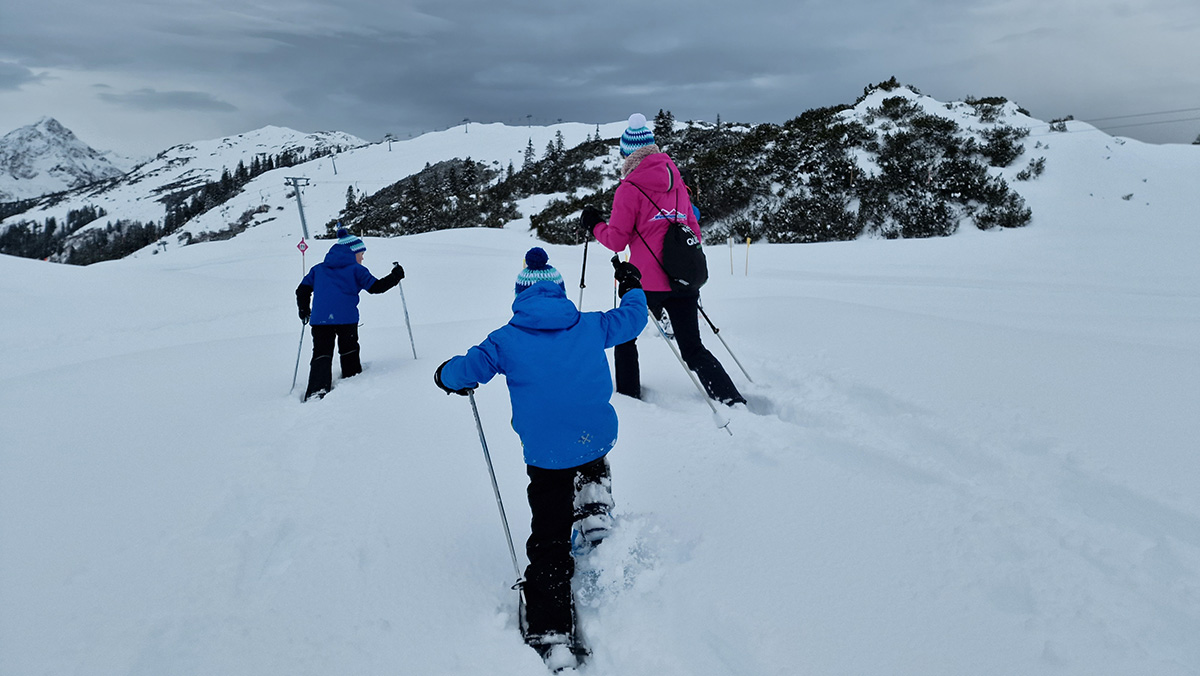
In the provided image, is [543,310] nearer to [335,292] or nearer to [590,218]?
[590,218]

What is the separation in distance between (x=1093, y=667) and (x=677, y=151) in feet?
101

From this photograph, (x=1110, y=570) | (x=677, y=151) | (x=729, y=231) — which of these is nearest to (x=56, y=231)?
(x=677, y=151)

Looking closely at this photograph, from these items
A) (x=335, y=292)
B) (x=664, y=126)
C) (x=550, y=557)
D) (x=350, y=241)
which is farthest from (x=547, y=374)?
(x=664, y=126)

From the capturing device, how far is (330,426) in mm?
4949

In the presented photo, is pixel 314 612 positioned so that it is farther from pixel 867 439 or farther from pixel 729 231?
pixel 729 231

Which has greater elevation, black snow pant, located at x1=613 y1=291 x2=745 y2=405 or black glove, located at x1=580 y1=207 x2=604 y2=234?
black glove, located at x1=580 y1=207 x2=604 y2=234

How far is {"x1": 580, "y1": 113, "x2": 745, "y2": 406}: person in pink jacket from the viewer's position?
14.6 ft

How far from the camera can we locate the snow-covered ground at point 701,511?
90.7 inches

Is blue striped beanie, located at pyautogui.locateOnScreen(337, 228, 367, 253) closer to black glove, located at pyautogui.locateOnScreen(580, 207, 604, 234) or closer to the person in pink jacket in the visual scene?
black glove, located at pyautogui.locateOnScreen(580, 207, 604, 234)

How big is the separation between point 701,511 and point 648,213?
228cm

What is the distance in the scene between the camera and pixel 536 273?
113 inches

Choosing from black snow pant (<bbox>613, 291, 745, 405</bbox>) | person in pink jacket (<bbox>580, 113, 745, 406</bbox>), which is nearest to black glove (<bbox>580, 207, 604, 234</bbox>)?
person in pink jacket (<bbox>580, 113, 745, 406</bbox>)

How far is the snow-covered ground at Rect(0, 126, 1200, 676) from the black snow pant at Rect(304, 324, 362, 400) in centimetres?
19

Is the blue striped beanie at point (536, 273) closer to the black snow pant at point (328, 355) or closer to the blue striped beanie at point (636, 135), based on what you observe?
the blue striped beanie at point (636, 135)
